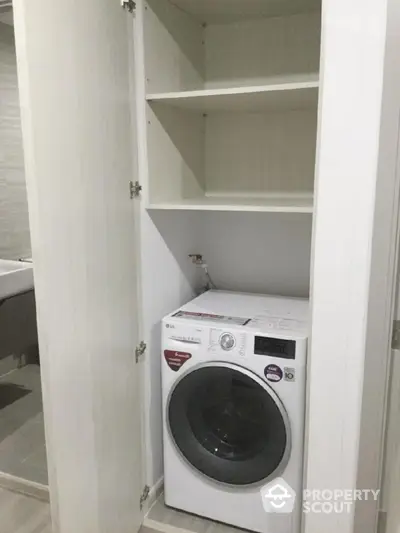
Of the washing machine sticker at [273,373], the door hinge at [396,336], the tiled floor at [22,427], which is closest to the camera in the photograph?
the door hinge at [396,336]

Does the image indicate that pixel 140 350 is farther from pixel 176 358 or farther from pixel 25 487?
pixel 25 487

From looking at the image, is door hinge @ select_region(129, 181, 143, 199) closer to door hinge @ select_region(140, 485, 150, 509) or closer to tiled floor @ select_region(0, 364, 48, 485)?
door hinge @ select_region(140, 485, 150, 509)

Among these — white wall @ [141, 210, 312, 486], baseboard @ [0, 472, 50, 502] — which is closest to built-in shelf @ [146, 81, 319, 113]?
white wall @ [141, 210, 312, 486]

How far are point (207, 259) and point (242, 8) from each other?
1.16m

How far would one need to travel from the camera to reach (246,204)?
195cm

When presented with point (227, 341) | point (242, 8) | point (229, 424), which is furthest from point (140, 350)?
point (242, 8)

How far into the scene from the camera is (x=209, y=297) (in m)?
2.30

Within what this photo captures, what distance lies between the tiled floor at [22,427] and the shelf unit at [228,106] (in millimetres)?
1520

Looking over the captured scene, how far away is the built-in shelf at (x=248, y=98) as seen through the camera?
1616mm

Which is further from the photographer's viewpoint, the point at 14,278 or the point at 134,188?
the point at 14,278

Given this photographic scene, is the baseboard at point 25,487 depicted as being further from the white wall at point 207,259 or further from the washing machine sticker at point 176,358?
the washing machine sticker at point 176,358

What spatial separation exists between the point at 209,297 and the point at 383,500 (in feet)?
3.61

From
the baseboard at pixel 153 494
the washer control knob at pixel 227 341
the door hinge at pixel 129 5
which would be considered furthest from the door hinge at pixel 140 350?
the door hinge at pixel 129 5

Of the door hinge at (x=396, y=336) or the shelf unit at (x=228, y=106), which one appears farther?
the shelf unit at (x=228, y=106)
